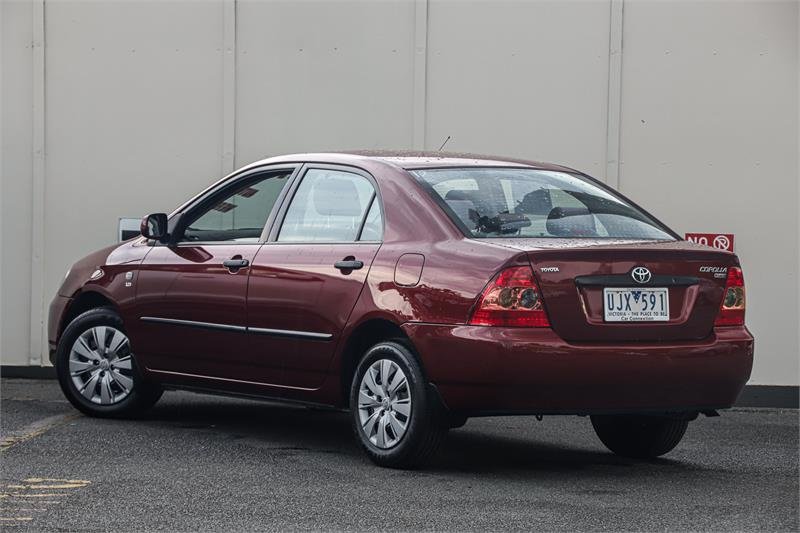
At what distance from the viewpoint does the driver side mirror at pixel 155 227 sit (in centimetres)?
894

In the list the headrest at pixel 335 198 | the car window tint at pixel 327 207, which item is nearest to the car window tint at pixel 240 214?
the car window tint at pixel 327 207

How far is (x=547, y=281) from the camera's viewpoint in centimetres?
691

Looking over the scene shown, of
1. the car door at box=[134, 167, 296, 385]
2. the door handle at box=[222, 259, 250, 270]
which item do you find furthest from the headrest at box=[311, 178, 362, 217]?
the door handle at box=[222, 259, 250, 270]

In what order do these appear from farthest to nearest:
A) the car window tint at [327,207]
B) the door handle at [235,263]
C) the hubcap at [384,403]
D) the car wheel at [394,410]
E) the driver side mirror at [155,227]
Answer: the driver side mirror at [155,227] < the door handle at [235,263] < the car window tint at [327,207] < the hubcap at [384,403] < the car wheel at [394,410]

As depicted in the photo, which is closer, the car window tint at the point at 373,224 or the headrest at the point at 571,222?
the headrest at the point at 571,222

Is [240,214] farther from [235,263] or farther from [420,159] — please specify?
[420,159]

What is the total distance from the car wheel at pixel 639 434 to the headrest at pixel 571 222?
1.08m

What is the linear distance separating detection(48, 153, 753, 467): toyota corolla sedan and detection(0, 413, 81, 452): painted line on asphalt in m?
0.44

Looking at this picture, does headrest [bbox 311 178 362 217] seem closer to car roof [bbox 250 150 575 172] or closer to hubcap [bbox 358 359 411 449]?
car roof [bbox 250 150 575 172]

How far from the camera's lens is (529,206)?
758 cm

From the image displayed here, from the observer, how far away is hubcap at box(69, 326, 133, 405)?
9.18m

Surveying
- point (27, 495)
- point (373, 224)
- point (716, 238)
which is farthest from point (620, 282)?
point (716, 238)

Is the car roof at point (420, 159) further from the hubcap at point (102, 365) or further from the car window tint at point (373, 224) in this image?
the hubcap at point (102, 365)

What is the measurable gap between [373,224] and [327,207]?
0.43m
